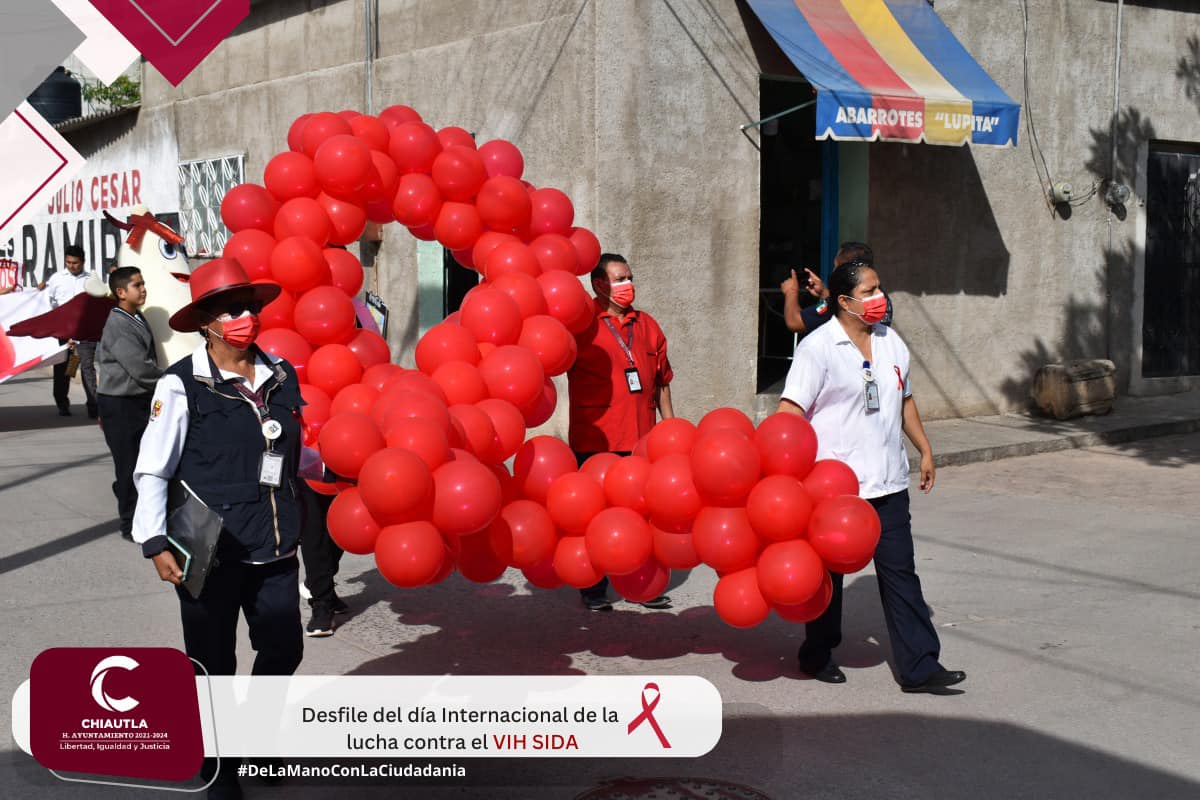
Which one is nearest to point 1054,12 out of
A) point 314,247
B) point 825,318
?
point 825,318

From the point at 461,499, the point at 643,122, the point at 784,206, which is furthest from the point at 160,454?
the point at 784,206

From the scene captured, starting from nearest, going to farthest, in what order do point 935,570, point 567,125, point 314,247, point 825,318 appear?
1. point 314,247
2. point 825,318
3. point 935,570
4. point 567,125

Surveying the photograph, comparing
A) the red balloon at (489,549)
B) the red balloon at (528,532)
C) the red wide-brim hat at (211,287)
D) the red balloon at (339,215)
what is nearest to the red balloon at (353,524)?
the red balloon at (489,549)

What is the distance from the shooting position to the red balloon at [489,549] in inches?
190

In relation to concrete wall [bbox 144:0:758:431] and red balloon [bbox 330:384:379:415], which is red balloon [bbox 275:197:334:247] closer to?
red balloon [bbox 330:384:379:415]

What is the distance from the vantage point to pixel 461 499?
171 inches

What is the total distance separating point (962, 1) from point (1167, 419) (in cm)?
497

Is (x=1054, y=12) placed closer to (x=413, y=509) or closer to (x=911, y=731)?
(x=911, y=731)

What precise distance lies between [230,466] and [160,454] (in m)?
0.23

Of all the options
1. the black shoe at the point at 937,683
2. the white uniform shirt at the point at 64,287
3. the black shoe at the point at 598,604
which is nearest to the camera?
the black shoe at the point at 937,683

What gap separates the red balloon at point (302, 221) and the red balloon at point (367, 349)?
0.46 m

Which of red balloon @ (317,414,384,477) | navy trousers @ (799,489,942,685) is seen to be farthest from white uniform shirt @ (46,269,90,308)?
navy trousers @ (799,489,942,685)

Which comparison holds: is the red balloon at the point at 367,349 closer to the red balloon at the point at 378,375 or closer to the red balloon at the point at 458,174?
the red balloon at the point at 378,375

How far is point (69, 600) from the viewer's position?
23.1 feet
